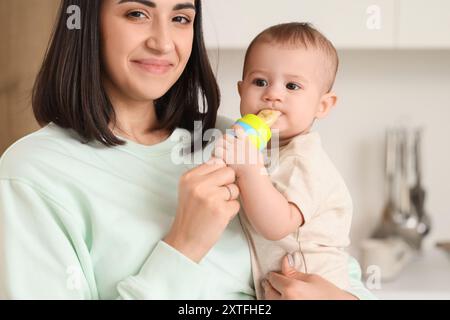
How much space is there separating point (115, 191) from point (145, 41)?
0.20 meters

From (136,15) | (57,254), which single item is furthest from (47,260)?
(136,15)

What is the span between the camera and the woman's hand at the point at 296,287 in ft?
2.52

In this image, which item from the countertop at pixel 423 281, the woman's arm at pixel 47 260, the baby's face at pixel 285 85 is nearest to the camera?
the woman's arm at pixel 47 260

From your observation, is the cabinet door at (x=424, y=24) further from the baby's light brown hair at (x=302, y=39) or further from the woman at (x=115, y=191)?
the woman at (x=115, y=191)

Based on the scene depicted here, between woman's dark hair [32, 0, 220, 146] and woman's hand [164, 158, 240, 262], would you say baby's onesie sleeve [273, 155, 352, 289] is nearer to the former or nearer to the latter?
woman's hand [164, 158, 240, 262]

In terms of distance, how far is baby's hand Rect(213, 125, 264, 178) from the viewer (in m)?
0.74

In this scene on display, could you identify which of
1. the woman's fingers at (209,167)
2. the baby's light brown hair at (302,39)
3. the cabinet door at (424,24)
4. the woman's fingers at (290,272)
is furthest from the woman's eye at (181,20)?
the cabinet door at (424,24)

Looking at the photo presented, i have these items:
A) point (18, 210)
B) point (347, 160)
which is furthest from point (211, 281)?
point (347, 160)

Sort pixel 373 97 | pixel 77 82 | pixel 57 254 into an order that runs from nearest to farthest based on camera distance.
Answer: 1. pixel 57 254
2. pixel 77 82
3. pixel 373 97

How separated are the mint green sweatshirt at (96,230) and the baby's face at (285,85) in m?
0.15

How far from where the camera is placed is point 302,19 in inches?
59.1

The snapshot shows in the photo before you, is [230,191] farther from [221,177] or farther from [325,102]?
[325,102]
